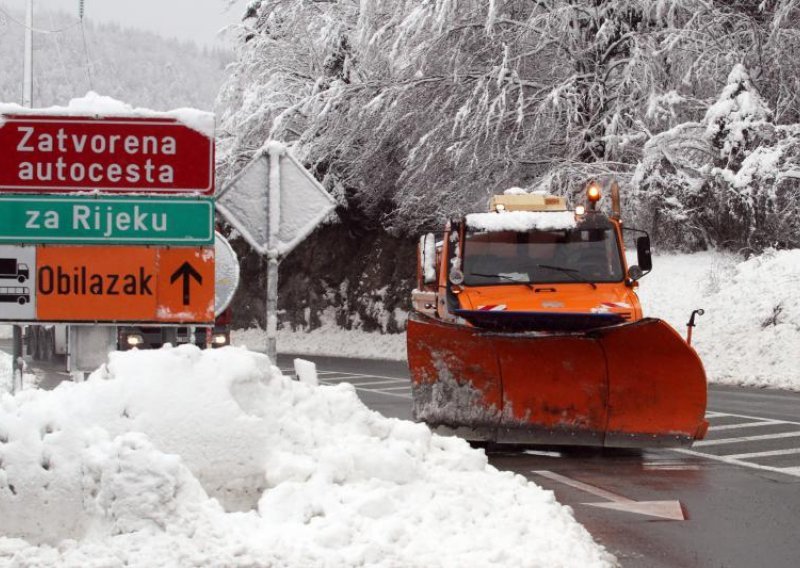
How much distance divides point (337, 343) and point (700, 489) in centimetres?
2397

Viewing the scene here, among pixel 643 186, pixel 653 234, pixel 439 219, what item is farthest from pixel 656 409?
pixel 439 219

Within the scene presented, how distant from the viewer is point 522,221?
1216 centimetres

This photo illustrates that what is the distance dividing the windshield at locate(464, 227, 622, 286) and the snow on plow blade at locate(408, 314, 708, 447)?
1461mm

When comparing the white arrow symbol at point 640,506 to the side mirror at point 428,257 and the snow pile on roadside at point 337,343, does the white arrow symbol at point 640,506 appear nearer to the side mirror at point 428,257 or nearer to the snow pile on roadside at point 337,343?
the side mirror at point 428,257

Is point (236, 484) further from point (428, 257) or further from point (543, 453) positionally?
point (428, 257)

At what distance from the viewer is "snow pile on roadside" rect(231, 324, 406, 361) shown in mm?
29672

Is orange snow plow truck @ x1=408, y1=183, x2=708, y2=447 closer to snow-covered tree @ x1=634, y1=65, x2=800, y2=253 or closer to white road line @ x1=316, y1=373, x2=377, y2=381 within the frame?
white road line @ x1=316, y1=373, x2=377, y2=381

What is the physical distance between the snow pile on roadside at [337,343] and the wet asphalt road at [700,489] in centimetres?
1534

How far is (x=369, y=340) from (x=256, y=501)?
25.2 m

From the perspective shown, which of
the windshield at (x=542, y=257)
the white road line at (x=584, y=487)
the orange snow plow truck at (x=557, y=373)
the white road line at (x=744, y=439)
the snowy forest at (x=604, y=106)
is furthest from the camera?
the snowy forest at (x=604, y=106)

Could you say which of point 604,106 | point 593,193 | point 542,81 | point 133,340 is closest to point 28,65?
point 542,81

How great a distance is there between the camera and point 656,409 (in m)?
10.2

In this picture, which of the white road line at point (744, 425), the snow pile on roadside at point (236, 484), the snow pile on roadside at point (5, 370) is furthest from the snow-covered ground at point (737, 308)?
the snow pile on roadside at point (236, 484)

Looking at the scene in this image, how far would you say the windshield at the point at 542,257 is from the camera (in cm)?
1189
